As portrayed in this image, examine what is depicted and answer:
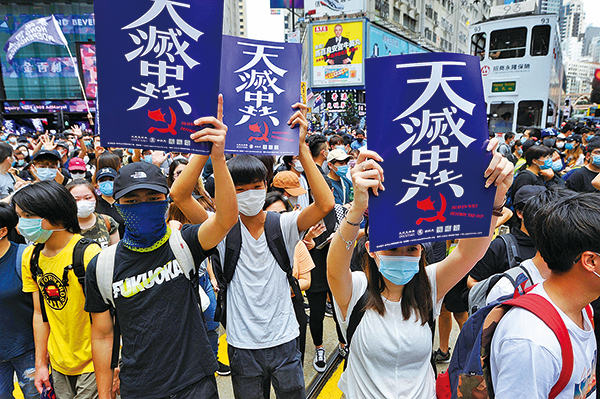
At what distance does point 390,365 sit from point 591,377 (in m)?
0.76

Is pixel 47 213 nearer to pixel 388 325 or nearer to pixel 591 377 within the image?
pixel 388 325

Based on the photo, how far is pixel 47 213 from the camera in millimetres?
2256

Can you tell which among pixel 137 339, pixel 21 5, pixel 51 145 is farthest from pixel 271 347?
pixel 21 5

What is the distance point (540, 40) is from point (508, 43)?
926 mm

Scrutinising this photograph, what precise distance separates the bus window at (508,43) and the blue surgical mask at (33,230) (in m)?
14.4

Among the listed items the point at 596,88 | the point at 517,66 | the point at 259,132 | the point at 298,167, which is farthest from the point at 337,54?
the point at 259,132

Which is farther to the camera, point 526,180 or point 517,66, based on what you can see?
point 517,66

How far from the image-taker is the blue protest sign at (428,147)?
1465 mm

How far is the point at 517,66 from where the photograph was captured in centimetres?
1241

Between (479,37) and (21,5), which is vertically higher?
(21,5)

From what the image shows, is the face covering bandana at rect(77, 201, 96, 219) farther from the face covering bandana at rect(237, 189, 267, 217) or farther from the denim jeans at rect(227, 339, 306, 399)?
the denim jeans at rect(227, 339, 306, 399)

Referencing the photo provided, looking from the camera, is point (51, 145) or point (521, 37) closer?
point (51, 145)

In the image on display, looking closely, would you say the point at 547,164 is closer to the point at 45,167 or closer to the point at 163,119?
the point at 163,119

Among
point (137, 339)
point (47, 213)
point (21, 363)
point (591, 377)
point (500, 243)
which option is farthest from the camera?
point (500, 243)
